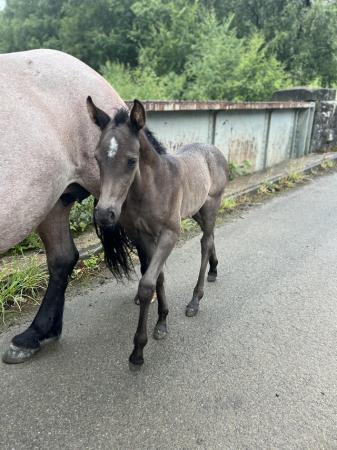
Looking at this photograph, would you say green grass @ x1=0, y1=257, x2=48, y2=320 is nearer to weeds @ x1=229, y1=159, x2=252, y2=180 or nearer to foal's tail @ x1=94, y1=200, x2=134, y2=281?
foal's tail @ x1=94, y1=200, x2=134, y2=281

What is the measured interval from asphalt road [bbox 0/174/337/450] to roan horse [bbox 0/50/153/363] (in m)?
0.35

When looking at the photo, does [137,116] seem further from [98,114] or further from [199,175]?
[199,175]

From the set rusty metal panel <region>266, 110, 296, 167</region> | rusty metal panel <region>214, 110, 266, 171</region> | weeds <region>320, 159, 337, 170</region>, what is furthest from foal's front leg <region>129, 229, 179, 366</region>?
weeds <region>320, 159, 337, 170</region>

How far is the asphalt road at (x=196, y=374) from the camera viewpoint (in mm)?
1873

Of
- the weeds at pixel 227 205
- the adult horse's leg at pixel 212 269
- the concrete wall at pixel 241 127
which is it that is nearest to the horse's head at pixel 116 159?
the adult horse's leg at pixel 212 269

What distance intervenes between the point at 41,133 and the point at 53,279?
3.52 ft

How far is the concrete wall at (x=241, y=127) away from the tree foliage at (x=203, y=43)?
1.09 meters

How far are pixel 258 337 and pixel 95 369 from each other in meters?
1.11

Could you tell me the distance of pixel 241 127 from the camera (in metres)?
6.75

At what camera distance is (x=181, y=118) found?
5.38 meters

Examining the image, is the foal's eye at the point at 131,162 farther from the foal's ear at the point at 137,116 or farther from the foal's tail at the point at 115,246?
the foal's tail at the point at 115,246

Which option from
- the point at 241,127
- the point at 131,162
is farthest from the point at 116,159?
the point at 241,127

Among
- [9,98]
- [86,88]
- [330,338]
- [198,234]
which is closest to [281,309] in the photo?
[330,338]

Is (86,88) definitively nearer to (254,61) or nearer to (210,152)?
(210,152)
